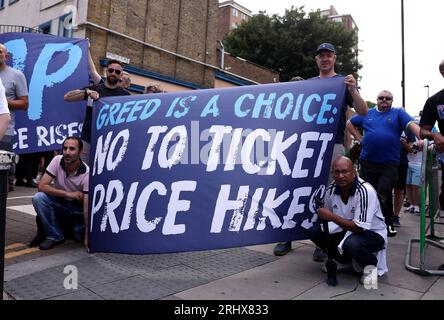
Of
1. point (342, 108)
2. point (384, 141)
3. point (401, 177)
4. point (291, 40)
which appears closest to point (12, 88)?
point (342, 108)

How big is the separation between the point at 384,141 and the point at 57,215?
11.9ft

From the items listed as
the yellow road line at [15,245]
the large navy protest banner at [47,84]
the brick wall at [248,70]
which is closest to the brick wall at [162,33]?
the brick wall at [248,70]

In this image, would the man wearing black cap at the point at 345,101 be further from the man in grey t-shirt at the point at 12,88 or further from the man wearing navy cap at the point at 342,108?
the man in grey t-shirt at the point at 12,88

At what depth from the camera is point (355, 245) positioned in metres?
3.03

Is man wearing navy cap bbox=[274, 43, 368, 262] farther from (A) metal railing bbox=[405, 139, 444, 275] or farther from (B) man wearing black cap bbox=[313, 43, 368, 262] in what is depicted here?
(A) metal railing bbox=[405, 139, 444, 275]

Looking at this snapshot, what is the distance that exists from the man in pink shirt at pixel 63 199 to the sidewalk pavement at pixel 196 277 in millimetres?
152

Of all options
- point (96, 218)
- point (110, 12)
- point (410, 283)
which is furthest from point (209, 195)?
point (110, 12)

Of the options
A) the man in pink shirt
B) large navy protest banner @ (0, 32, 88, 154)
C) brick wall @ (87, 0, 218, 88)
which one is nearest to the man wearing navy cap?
the man in pink shirt

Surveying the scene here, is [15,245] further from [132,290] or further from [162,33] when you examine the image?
[162,33]

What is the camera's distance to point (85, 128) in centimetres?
427

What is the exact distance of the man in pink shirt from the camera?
12.7 ft

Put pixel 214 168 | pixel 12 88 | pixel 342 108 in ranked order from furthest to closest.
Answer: pixel 12 88
pixel 342 108
pixel 214 168
